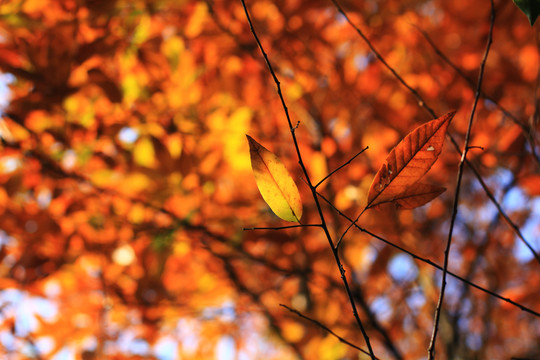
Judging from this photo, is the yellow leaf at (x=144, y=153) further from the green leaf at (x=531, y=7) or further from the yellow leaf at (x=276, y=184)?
the green leaf at (x=531, y=7)

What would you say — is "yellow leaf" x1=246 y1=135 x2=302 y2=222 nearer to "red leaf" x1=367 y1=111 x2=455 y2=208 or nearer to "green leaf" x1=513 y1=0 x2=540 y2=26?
"red leaf" x1=367 y1=111 x2=455 y2=208

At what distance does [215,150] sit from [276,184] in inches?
54.1

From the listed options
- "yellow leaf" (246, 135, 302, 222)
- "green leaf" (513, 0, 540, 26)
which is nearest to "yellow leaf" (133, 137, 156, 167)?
Answer: "yellow leaf" (246, 135, 302, 222)

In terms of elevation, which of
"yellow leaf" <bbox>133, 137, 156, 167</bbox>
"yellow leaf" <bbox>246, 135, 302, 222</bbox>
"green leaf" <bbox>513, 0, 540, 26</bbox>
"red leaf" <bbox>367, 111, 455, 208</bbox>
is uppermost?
"yellow leaf" <bbox>133, 137, 156, 167</bbox>

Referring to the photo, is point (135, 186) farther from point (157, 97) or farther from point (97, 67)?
point (97, 67)

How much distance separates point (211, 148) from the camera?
Result: 1.92 meters

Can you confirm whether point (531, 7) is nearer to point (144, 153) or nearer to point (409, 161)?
point (409, 161)

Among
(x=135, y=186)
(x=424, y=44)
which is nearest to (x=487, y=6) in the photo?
(x=424, y=44)

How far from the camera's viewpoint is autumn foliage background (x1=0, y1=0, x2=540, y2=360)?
1619mm

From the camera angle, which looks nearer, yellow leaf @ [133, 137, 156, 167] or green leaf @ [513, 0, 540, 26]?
green leaf @ [513, 0, 540, 26]

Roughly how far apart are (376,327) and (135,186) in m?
1.24

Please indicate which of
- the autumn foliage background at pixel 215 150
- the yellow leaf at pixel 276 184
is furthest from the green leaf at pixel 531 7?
the autumn foliage background at pixel 215 150

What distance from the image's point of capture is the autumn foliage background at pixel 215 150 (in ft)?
5.31

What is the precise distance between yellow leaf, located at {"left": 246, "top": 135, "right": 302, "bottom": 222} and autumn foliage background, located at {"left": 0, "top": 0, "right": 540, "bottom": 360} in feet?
3.43
